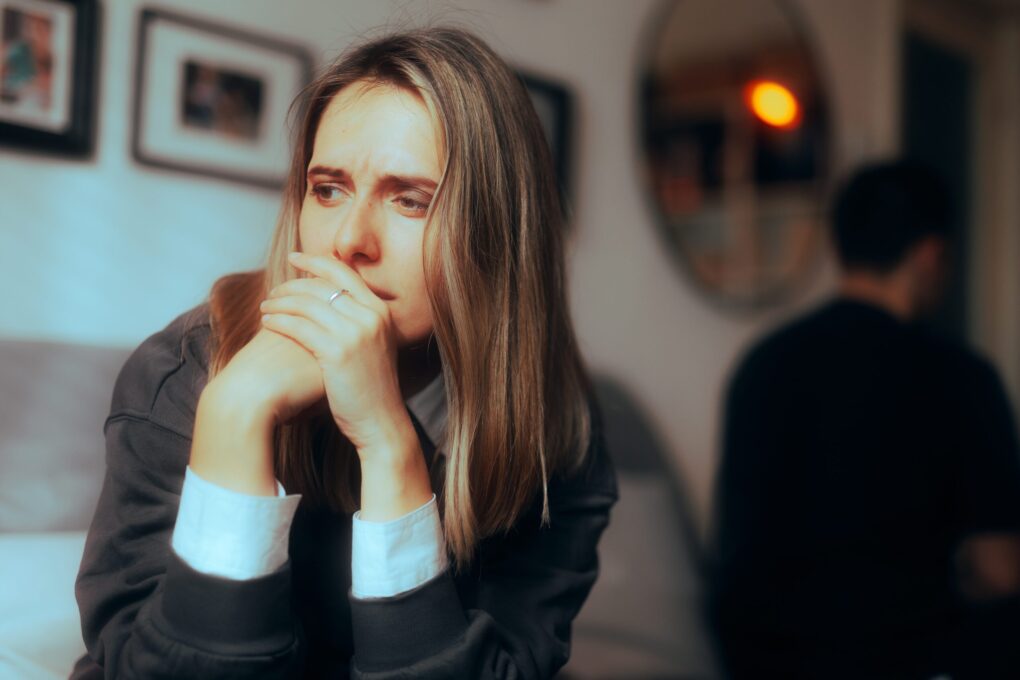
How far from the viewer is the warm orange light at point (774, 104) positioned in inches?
84.6

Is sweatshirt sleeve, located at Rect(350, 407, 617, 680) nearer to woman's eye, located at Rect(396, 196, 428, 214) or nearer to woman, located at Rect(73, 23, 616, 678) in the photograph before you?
woman, located at Rect(73, 23, 616, 678)

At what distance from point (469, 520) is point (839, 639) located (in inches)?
38.2

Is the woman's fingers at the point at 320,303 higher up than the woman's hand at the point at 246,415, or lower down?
higher up

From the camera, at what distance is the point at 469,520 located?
82 cm

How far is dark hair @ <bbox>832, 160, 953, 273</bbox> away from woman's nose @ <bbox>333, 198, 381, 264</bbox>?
139 centimetres

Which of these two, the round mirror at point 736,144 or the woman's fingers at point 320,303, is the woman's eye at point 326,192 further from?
the round mirror at point 736,144

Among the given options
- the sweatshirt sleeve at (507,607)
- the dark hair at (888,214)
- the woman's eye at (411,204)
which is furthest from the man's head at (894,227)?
the woman's eye at (411,204)

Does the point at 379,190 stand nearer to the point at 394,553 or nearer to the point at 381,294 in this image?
the point at 381,294

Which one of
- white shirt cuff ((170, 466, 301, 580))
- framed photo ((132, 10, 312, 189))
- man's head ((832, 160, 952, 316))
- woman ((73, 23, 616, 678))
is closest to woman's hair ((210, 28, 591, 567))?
woman ((73, 23, 616, 678))

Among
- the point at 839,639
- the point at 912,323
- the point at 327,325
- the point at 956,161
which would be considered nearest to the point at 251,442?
the point at 327,325

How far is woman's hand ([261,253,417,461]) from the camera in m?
0.70

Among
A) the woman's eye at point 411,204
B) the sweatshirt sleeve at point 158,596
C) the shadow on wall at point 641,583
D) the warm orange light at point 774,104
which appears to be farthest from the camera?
the warm orange light at point 774,104

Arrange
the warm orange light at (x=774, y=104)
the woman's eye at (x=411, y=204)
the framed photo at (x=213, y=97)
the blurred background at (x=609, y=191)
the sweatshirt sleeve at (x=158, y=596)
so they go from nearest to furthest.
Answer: the sweatshirt sleeve at (x=158, y=596)
the woman's eye at (x=411, y=204)
the blurred background at (x=609, y=191)
the framed photo at (x=213, y=97)
the warm orange light at (x=774, y=104)

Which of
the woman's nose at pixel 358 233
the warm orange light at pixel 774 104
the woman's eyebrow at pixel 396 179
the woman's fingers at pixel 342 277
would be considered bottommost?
the woman's fingers at pixel 342 277
